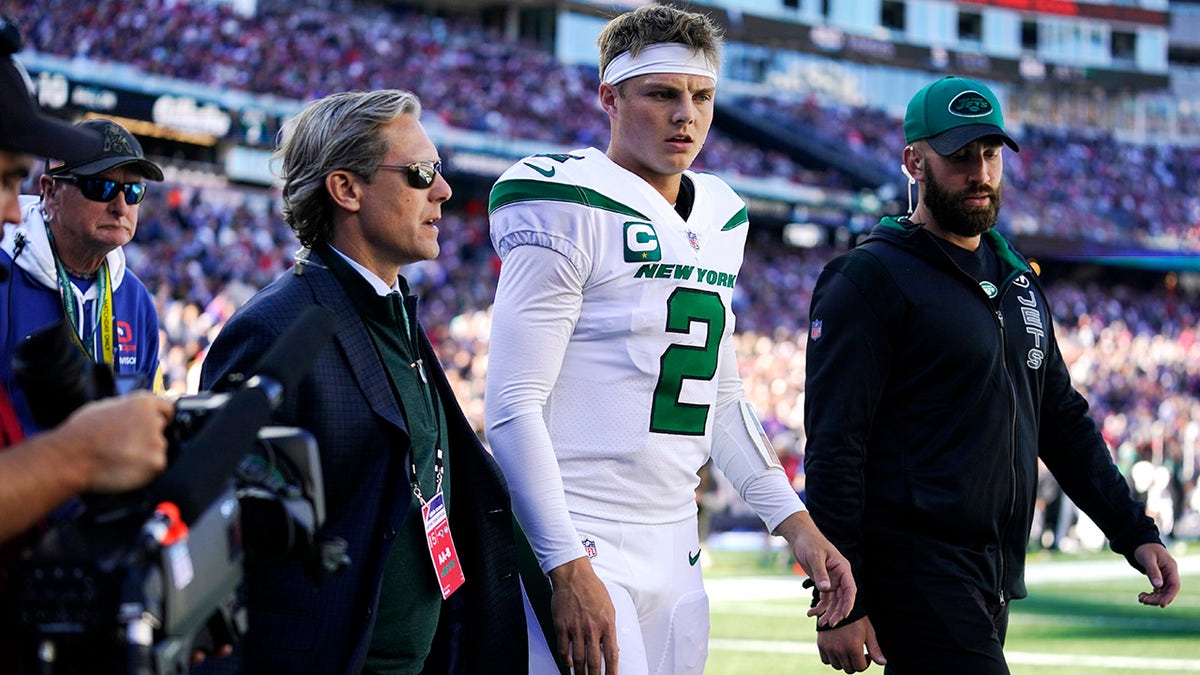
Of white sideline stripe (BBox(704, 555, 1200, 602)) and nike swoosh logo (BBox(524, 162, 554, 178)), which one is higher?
nike swoosh logo (BBox(524, 162, 554, 178))

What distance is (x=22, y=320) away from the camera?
404 centimetres

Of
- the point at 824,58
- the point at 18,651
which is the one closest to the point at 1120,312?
the point at 824,58

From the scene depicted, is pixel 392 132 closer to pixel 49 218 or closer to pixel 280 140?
pixel 280 140

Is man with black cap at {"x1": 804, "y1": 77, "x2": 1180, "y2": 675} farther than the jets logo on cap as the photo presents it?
No

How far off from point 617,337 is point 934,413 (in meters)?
Answer: 1.01

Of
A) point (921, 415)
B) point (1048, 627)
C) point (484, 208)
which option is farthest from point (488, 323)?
point (484, 208)

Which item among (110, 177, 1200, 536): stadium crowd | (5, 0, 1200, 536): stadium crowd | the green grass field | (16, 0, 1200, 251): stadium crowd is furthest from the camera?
(16, 0, 1200, 251): stadium crowd

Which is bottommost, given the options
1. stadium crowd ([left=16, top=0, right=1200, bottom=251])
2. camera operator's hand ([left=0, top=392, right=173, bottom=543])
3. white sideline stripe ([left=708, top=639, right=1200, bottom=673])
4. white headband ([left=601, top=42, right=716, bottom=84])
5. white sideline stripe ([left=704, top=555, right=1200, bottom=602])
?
white sideline stripe ([left=708, top=639, right=1200, bottom=673])

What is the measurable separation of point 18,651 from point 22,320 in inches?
93.6

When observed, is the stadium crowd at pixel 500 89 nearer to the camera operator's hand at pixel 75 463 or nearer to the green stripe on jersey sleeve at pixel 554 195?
the green stripe on jersey sleeve at pixel 554 195

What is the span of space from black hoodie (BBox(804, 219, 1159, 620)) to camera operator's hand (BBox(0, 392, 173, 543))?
2.28 meters

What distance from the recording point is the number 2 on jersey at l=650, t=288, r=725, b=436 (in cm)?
338

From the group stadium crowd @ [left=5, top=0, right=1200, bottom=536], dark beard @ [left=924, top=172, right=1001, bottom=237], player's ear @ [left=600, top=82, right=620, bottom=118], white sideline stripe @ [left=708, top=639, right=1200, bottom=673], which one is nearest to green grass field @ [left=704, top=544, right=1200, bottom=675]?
white sideline stripe @ [left=708, top=639, right=1200, bottom=673]

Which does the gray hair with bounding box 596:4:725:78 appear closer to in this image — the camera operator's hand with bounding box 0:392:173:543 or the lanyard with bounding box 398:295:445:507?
the lanyard with bounding box 398:295:445:507
